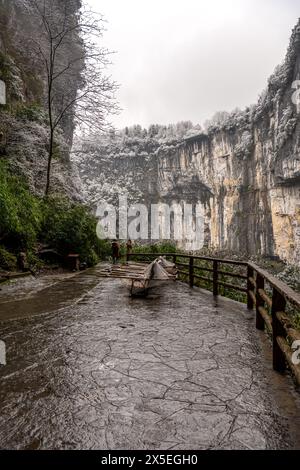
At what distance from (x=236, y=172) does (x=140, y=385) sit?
54.6 m

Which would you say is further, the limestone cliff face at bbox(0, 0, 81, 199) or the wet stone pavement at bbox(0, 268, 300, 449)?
the limestone cliff face at bbox(0, 0, 81, 199)

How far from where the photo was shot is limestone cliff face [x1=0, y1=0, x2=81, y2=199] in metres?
13.3

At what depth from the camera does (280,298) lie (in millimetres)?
2953

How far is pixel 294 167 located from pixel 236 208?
773 inches

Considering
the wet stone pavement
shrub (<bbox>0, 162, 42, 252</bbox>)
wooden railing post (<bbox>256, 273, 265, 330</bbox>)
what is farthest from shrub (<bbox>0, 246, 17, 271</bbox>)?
wooden railing post (<bbox>256, 273, 265, 330</bbox>)

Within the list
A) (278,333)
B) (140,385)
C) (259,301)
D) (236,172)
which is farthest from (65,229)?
(236,172)

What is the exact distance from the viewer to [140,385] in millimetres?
2531

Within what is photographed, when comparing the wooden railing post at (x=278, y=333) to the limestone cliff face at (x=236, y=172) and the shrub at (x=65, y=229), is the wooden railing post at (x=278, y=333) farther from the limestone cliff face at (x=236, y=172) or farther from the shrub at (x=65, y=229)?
the limestone cliff face at (x=236, y=172)

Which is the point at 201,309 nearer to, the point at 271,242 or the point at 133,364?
the point at 133,364

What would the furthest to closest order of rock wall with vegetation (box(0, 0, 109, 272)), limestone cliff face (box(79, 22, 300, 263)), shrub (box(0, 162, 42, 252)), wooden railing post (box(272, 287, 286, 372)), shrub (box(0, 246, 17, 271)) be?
limestone cliff face (box(79, 22, 300, 263))
rock wall with vegetation (box(0, 0, 109, 272))
shrub (box(0, 162, 42, 252))
shrub (box(0, 246, 17, 271))
wooden railing post (box(272, 287, 286, 372))

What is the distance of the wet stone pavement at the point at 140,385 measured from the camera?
1871 millimetres

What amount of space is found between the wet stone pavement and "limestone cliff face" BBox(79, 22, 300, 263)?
15.2 meters

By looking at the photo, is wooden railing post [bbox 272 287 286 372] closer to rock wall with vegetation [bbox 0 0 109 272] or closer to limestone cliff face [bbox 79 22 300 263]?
rock wall with vegetation [bbox 0 0 109 272]

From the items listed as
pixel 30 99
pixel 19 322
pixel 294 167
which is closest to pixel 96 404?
pixel 19 322
